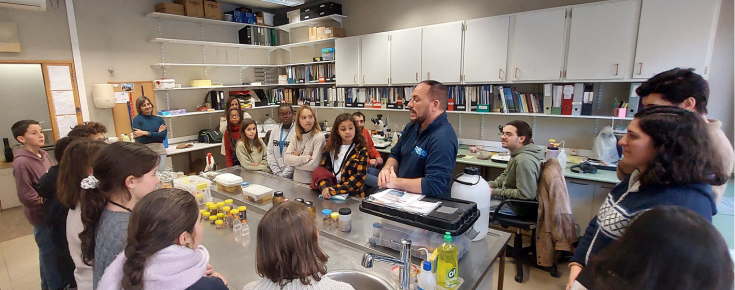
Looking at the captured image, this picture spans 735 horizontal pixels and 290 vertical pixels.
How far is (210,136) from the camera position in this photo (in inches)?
196

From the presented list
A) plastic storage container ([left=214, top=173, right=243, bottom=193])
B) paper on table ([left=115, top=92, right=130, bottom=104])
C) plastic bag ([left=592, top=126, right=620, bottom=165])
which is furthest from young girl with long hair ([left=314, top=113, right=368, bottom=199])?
paper on table ([left=115, top=92, right=130, bottom=104])

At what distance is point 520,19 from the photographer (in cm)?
351

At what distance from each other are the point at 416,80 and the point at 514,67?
1.15 meters

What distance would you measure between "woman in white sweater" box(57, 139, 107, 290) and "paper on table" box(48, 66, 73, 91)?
3.46 m

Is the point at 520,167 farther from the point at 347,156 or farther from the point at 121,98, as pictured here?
the point at 121,98

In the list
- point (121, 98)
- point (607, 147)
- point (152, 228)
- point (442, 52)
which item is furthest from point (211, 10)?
point (607, 147)

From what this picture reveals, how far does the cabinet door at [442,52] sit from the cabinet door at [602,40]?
113cm

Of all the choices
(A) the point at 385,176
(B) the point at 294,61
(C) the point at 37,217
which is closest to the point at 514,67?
(A) the point at 385,176

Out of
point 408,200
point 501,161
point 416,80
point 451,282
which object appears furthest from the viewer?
point 416,80

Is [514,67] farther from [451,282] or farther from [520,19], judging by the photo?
[451,282]

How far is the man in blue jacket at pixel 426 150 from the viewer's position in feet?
5.37

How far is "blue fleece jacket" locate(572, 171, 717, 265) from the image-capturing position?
99cm

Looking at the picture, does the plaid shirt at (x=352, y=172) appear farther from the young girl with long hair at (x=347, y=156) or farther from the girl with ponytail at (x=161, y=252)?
the girl with ponytail at (x=161, y=252)

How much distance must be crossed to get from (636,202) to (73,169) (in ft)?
7.08
